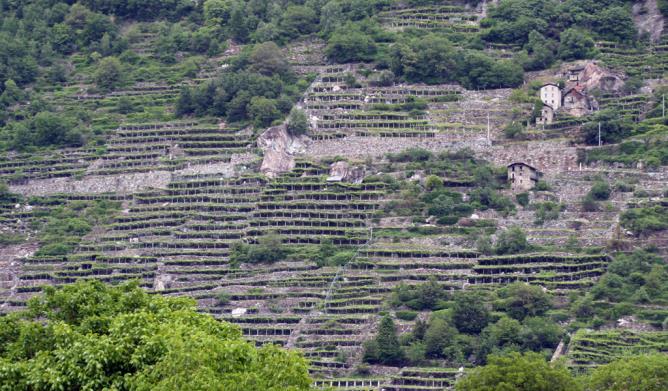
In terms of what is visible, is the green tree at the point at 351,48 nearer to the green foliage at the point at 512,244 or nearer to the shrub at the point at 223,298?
the green foliage at the point at 512,244

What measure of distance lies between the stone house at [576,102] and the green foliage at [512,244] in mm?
13741

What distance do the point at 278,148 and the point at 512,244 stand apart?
51.9 feet

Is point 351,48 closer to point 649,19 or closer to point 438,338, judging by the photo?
point 649,19

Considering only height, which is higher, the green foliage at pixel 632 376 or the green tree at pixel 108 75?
the green tree at pixel 108 75

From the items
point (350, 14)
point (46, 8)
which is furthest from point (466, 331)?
point (46, 8)

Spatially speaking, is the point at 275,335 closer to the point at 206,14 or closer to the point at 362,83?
the point at 362,83

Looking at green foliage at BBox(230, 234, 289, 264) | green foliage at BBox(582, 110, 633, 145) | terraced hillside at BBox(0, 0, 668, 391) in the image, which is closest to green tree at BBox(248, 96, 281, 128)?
terraced hillside at BBox(0, 0, 668, 391)

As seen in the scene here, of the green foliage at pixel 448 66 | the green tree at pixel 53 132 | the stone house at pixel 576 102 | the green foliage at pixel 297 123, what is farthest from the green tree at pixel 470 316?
the green tree at pixel 53 132

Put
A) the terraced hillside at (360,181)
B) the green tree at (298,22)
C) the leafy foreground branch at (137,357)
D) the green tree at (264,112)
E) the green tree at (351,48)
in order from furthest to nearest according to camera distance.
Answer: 1. the green tree at (298,22)
2. the green tree at (351,48)
3. the green tree at (264,112)
4. the terraced hillside at (360,181)
5. the leafy foreground branch at (137,357)

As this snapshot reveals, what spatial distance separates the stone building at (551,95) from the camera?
97.8m

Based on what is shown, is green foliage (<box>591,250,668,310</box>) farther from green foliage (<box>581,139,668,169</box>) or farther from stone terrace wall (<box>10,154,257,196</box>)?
stone terrace wall (<box>10,154,257,196</box>)

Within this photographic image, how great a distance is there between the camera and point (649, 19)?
4144 inches

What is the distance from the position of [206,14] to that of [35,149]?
15.8 meters

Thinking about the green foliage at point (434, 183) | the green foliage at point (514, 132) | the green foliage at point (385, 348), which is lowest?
the green foliage at point (385, 348)
